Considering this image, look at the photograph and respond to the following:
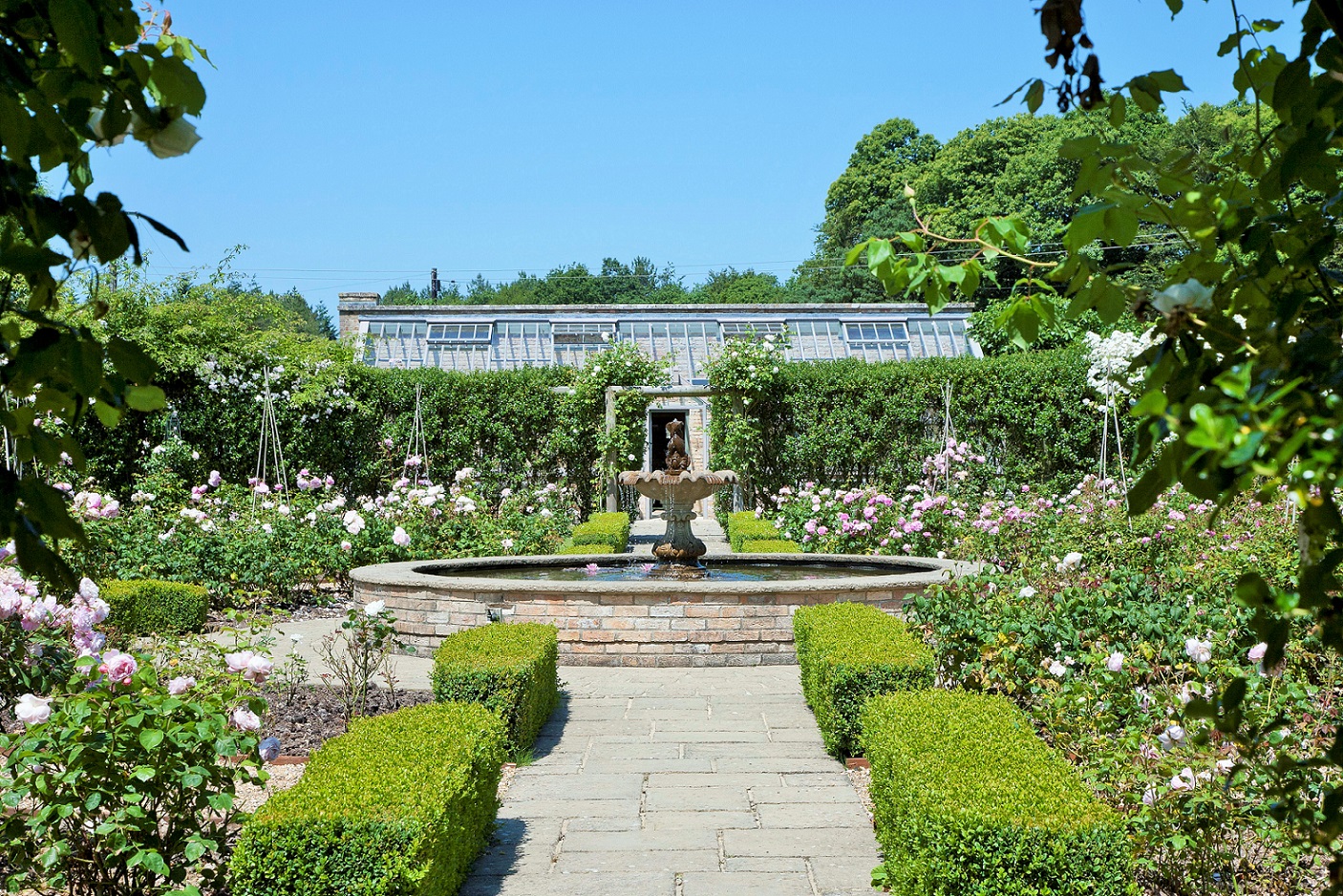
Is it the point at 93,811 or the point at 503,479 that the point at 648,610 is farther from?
the point at 503,479

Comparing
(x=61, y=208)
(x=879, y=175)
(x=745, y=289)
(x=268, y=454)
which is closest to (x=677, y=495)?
(x=268, y=454)

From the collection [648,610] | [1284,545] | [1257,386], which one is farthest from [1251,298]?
[648,610]

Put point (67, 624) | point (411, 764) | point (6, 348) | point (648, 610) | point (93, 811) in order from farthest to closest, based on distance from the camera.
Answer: point (648, 610) < point (67, 624) < point (411, 764) < point (93, 811) < point (6, 348)

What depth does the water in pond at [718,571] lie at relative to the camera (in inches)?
→ 371

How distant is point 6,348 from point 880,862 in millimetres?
3317

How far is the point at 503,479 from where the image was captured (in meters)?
16.0

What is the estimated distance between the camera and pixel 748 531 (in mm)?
12789

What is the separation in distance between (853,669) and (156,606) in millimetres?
5695

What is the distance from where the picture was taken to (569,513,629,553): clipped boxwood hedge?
38.1 feet

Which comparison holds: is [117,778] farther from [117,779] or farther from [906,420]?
[906,420]

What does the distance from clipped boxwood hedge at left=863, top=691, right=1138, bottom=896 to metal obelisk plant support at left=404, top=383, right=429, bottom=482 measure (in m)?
12.4

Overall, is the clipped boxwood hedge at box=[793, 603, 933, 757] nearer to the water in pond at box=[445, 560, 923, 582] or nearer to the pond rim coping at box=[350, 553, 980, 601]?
the pond rim coping at box=[350, 553, 980, 601]

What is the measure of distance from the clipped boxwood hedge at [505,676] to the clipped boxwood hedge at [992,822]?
1918 mm

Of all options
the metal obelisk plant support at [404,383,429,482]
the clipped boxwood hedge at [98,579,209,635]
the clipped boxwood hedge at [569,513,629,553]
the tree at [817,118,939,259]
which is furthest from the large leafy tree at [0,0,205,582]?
the tree at [817,118,939,259]
